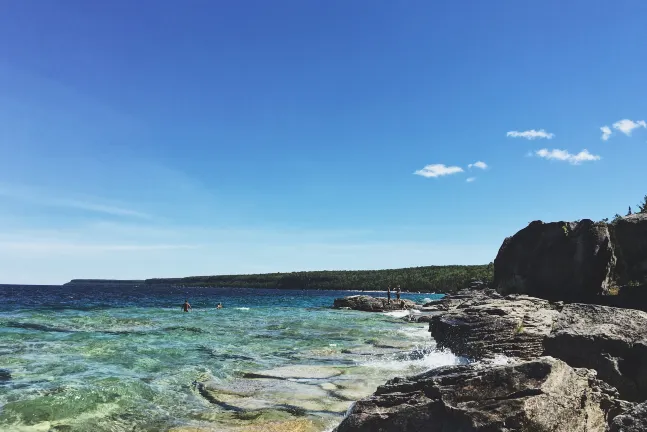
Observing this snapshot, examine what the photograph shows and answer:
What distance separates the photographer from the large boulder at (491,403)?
675 cm

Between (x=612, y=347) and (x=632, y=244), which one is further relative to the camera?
(x=632, y=244)

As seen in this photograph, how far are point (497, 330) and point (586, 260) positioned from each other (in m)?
17.6

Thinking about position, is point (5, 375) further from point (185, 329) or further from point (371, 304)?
point (371, 304)

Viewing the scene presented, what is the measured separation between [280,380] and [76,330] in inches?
958

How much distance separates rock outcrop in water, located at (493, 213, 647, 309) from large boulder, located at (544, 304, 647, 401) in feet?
50.9

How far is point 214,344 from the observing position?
27.9m

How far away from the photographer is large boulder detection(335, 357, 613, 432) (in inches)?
266

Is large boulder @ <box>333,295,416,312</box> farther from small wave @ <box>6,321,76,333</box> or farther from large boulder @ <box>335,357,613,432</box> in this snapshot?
large boulder @ <box>335,357,613,432</box>

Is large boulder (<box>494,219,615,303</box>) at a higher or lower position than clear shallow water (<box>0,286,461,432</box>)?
higher

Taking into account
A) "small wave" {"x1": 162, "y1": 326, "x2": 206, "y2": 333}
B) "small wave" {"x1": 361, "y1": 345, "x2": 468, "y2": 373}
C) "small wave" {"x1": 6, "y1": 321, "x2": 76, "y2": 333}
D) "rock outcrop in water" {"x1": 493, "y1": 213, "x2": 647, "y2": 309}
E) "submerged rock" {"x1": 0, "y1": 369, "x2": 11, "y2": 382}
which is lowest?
"small wave" {"x1": 361, "y1": 345, "x2": 468, "y2": 373}

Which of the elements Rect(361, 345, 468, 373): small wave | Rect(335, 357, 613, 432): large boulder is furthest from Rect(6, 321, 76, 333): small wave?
Rect(335, 357, 613, 432): large boulder

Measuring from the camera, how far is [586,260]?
31844 mm

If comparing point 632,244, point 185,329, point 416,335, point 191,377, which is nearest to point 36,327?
point 185,329

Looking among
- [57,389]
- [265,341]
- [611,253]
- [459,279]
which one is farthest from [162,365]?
[459,279]
